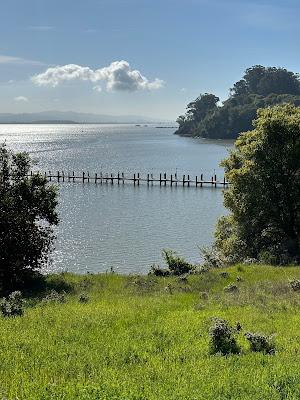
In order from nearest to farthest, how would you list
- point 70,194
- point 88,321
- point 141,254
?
point 88,321, point 141,254, point 70,194

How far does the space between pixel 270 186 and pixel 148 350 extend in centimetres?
2617

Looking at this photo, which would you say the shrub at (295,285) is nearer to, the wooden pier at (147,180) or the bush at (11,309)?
the bush at (11,309)

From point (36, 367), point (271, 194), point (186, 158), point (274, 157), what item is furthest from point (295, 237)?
point (186, 158)

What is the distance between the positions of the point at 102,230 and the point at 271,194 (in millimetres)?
27912

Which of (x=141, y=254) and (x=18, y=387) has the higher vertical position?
(x=18, y=387)

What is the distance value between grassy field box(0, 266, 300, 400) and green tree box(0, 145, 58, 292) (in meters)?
8.00

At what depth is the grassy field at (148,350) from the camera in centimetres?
995

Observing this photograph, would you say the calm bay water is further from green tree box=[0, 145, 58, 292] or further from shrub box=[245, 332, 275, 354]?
shrub box=[245, 332, 275, 354]

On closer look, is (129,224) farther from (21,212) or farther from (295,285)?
(295,285)

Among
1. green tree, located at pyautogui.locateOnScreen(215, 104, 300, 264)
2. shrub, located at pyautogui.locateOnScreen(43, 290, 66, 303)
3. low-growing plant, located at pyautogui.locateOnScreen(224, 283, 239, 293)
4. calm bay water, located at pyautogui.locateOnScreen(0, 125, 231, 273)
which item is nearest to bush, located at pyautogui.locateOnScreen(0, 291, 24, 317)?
shrub, located at pyautogui.locateOnScreen(43, 290, 66, 303)

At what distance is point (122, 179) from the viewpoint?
351ft

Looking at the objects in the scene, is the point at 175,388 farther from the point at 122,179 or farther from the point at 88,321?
the point at 122,179

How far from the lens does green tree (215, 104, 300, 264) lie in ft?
120

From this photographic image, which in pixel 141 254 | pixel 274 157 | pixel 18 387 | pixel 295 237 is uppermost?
pixel 274 157
